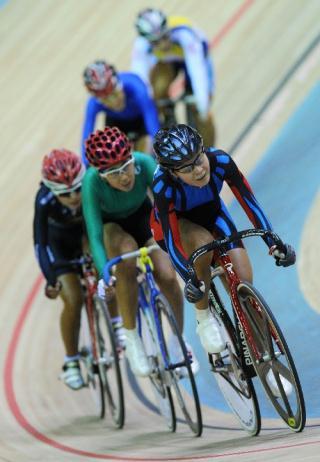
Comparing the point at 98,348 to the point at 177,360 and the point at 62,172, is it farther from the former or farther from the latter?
the point at 62,172

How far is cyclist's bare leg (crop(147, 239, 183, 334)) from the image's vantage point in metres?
4.75

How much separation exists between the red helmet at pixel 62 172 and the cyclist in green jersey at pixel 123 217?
230 millimetres

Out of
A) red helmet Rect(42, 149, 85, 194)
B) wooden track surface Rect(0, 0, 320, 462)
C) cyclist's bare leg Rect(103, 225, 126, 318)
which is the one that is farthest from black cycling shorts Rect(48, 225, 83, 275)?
wooden track surface Rect(0, 0, 320, 462)

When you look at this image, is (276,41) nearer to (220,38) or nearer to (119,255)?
(220,38)

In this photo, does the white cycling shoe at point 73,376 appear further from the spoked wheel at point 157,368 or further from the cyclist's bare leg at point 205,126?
the cyclist's bare leg at point 205,126

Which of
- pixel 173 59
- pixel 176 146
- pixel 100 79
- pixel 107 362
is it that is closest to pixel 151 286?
pixel 107 362

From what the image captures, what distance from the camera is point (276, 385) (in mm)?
4000

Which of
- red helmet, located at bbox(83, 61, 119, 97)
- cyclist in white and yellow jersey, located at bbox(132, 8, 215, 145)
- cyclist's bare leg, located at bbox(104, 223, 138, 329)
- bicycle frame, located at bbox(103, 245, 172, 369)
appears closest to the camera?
bicycle frame, located at bbox(103, 245, 172, 369)

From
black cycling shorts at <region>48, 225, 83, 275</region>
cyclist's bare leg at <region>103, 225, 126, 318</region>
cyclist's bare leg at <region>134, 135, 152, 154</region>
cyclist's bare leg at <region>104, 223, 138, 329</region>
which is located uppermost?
cyclist's bare leg at <region>134, 135, 152, 154</region>

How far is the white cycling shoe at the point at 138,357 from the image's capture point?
16.0 ft

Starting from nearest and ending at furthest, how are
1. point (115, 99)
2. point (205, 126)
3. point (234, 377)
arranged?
point (234, 377), point (115, 99), point (205, 126)

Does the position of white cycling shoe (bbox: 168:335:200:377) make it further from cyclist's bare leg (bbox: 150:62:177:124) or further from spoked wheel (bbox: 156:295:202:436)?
cyclist's bare leg (bbox: 150:62:177:124)

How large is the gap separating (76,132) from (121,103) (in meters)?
2.27

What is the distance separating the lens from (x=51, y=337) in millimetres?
6648
